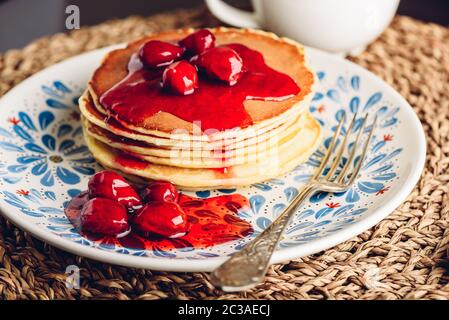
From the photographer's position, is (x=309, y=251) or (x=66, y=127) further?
(x=66, y=127)

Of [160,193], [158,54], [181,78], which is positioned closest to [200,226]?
[160,193]

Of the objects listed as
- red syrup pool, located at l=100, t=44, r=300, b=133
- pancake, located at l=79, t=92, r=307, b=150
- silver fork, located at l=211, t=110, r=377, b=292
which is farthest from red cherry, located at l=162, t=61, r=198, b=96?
silver fork, located at l=211, t=110, r=377, b=292

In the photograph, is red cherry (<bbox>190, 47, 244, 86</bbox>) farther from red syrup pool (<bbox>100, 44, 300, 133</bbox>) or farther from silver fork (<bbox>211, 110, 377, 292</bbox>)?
silver fork (<bbox>211, 110, 377, 292</bbox>)

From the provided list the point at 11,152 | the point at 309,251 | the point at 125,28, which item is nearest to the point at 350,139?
the point at 309,251

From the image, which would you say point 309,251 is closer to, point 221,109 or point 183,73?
point 221,109

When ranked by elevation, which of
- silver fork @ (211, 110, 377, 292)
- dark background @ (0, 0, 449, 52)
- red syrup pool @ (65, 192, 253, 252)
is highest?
silver fork @ (211, 110, 377, 292)

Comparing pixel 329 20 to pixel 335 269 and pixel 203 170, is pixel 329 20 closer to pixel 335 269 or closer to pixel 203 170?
pixel 203 170
